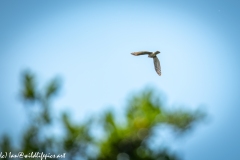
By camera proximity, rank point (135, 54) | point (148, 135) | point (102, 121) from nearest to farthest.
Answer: point (148, 135), point (102, 121), point (135, 54)

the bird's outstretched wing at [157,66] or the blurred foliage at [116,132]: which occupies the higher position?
the bird's outstretched wing at [157,66]

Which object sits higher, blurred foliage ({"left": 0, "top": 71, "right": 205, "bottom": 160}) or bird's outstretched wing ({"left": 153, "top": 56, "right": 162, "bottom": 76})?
bird's outstretched wing ({"left": 153, "top": 56, "right": 162, "bottom": 76})

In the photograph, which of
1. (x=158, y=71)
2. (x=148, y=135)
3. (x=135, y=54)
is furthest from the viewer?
(x=158, y=71)

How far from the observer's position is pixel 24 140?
10.1 ft

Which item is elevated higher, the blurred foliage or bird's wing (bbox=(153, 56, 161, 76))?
bird's wing (bbox=(153, 56, 161, 76))

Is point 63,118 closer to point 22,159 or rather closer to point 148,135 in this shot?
point 22,159

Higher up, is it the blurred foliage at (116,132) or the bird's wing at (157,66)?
the bird's wing at (157,66)

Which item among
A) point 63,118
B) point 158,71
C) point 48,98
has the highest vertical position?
point 158,71

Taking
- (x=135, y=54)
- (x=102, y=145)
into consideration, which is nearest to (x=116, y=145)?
(x=102, y=145)

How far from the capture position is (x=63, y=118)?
318cm

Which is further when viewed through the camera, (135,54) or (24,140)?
(135,54)

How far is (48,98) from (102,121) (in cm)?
63

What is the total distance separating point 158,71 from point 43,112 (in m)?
1.63

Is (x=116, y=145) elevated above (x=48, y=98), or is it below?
below
